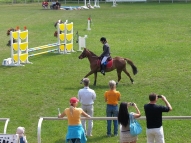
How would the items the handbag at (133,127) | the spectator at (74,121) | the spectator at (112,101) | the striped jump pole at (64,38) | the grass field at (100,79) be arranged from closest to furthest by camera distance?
the handbag at (133,127) < the spectator at (74,121) < the spectator at (112,101) < the grass field at (100,79) < the striped jump pole at (64,38)

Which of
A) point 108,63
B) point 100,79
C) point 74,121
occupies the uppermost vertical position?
point 108,63

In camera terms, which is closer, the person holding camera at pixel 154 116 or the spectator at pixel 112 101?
the person holding camera at pixel 154 116

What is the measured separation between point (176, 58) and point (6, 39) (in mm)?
13623

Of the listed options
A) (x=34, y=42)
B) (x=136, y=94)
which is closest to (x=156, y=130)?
(x=136, y=94)

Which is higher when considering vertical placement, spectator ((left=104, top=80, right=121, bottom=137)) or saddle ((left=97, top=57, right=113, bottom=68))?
saddle ((left=97, top=57, right=113, bottom=68))

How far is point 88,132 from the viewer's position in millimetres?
13906

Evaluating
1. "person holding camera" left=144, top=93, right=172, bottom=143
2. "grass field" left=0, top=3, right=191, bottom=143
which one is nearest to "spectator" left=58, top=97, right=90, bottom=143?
"person holding camera" left=144, top=93, right=172, bottom=143

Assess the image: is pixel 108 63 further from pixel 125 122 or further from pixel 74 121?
pixel 125 122

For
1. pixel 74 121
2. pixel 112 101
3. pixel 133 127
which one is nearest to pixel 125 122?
pixel 133 127

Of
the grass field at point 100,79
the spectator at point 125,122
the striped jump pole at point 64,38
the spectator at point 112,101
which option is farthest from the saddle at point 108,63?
the spectator at point 125,122

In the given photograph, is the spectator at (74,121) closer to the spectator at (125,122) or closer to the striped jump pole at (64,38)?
the spectator at (125,122)

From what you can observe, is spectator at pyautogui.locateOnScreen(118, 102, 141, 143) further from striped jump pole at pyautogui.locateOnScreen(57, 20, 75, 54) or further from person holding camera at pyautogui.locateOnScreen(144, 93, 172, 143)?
striped jump pole at pyautogui.locateOnScreen(57, 20, 75, 54)

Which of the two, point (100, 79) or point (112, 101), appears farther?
point (100, 79)

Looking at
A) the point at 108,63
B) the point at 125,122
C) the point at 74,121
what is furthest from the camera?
the point at 108,63
